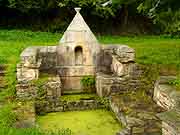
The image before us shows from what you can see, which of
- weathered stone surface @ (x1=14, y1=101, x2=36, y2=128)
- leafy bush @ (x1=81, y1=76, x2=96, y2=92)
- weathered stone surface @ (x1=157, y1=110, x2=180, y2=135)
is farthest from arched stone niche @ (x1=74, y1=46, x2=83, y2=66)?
weathered stone surface @ (x1=157, y1=110, x2=180, y2=135)

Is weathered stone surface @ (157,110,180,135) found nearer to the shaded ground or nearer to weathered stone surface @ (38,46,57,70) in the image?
the shaded ground

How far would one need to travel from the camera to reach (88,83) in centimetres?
1073

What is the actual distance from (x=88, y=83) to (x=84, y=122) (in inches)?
85.2

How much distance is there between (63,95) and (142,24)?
1490 centimetres

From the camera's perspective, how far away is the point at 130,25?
2441cm

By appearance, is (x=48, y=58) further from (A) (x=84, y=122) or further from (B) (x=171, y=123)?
(B) (x=171, y=123)

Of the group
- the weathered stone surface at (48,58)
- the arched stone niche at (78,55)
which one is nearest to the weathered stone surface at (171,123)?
the arched stone niche at (78,55)

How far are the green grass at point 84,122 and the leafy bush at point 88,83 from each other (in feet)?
4.16

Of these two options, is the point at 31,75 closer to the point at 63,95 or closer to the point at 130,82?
the point at 63,95

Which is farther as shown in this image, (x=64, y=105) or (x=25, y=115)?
(x=64, y=105)

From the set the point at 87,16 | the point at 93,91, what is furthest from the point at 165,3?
the point at 87,16

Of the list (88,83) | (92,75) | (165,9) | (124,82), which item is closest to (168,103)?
(124,82)

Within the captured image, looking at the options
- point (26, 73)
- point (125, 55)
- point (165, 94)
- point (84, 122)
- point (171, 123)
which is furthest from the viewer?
point (125, 55)

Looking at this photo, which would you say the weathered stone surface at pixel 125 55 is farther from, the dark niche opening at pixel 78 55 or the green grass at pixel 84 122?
the green grass at pixel 84 122
